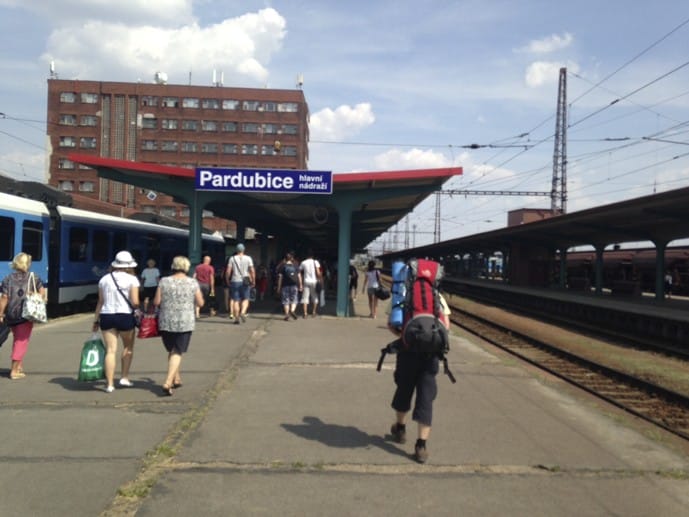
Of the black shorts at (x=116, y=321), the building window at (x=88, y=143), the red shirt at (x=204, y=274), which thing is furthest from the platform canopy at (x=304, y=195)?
the building window at (x=88, y=143)

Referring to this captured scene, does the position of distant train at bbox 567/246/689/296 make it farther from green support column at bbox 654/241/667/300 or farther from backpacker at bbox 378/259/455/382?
backpacker at bbox 378/259/455/382

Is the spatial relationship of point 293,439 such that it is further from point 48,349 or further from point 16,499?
point 48,349

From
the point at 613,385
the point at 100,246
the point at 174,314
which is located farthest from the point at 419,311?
the point at 100,246

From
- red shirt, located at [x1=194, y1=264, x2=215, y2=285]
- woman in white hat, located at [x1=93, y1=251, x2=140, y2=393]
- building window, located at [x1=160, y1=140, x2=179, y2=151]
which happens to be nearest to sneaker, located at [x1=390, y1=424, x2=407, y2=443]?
woman in white hat, located at [x1=93, y1=251, x2=140, y2=393]

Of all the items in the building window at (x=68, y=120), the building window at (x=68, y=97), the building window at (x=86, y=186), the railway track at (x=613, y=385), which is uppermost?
the building window at (x=68, y=97)

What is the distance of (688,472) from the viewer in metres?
4.85

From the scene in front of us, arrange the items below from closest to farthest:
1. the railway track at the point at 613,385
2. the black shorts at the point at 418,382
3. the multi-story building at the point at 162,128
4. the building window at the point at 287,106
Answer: the black shorts at the point at 418,382 < the railway track at the point at 613,385 < the multi-story building at the point at 162,128 < the building window at the point at 287,106

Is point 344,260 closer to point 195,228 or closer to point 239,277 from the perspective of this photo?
point 239,277

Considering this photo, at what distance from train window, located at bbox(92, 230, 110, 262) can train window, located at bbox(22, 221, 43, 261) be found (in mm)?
2301

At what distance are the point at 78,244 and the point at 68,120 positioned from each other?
243 feet

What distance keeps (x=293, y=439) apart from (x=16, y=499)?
2141mm

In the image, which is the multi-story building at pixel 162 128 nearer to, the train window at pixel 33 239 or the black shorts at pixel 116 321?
the train window at pixel 33 239

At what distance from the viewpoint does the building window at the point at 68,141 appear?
81.6m

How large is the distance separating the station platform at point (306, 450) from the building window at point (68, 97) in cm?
8265
